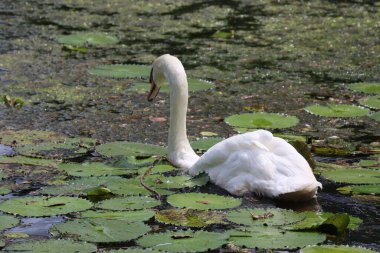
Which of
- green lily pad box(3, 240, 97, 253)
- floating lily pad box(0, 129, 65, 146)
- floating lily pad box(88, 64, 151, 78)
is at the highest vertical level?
floating lily pad box(88, 64, 151, 78)

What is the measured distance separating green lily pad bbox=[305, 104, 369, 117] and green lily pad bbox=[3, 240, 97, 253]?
8.63ft

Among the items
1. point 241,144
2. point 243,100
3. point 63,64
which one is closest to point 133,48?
point 63,64

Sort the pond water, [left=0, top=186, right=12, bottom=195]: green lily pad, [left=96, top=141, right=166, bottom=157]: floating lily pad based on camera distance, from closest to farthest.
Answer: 1. [left=0, top=186, right=12, bottom=195]: green lily pad
2. [left=96, top=141, right=166, bottom=157]: floating lily pad
3. the pond water

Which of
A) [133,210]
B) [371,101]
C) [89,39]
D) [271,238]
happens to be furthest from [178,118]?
[89,39]

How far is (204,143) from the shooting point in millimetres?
5340

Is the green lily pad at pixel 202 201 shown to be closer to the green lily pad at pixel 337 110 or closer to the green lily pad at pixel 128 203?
the green lily pad at pixel 128 203

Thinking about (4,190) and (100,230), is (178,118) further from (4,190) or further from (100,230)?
(100,230)

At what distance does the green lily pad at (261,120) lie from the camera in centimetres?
576

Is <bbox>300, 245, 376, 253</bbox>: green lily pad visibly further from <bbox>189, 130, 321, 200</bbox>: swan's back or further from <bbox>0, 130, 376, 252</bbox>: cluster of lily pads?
<bbox>189, 130, 321, 200</bbox>: swan's back

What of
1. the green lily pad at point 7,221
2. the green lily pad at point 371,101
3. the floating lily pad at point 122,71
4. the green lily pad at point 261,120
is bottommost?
the green lily pad at point 7,221

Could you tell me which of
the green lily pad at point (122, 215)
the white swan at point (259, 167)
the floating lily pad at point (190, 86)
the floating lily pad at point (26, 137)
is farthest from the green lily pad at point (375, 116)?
the green lily pad at point (122, 215)

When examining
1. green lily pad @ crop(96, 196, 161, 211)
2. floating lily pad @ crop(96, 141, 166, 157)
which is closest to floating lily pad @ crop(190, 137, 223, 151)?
floating lily pad @ crop(96, 141, 166, 157)

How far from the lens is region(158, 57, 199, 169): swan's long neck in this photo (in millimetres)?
4949

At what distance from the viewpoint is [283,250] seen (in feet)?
12.4
